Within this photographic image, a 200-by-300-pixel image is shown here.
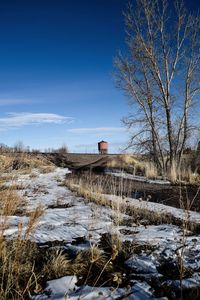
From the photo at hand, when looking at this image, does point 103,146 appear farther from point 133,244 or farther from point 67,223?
point 133,244

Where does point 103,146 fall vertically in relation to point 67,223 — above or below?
above

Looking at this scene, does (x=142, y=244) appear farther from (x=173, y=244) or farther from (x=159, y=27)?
(x=159, y=27)

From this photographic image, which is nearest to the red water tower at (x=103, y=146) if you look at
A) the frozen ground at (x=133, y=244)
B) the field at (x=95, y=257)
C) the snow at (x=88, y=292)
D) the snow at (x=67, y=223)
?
the snow at (x=67, y=223)

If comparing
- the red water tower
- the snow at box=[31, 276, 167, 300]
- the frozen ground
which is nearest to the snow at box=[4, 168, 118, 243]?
the frozen ground

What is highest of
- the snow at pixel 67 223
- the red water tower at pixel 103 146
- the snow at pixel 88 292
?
the red water tower at pixel 103 146

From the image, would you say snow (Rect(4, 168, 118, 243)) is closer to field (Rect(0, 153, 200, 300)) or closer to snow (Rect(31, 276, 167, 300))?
field (Rect(0, 153, 200, 300))

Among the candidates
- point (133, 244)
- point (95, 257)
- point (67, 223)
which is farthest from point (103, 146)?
point (95, 257)

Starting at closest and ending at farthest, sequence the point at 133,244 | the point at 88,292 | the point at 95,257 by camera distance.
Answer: the point at 88,292, the point at 95,257, the point at 133,244

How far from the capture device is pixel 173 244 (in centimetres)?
311

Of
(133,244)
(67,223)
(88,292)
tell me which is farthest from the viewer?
(67,223)

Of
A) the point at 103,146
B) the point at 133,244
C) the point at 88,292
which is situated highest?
the point at 103,146

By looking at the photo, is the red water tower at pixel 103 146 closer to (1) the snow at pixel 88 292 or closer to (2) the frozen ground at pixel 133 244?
(2) the frozen ground at pixel 133 244

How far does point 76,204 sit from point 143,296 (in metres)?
3.76

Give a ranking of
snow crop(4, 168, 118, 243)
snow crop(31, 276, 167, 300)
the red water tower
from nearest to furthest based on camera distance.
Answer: snow crop(31, 276, 167, 300) → snow crop(4, 168, 118, 243) → the red water tower
